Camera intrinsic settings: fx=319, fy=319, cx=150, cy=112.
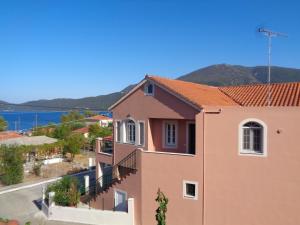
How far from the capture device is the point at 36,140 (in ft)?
145

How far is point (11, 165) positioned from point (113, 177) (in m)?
14.5

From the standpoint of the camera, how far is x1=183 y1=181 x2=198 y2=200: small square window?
61.0ft

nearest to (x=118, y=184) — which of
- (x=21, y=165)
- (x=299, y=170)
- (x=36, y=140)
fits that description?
(x=299, y=170)

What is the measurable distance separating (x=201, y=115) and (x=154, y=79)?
14.7ft

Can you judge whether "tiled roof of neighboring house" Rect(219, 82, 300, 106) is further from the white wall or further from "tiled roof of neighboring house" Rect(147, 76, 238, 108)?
the white wall

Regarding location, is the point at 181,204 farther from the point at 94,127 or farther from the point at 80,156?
the point at 94,127

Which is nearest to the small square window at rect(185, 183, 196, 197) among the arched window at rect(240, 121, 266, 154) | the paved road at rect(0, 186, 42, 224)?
the arched window at rect(240, 121, 266, 154)

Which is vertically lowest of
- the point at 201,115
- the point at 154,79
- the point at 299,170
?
the point at 299,170

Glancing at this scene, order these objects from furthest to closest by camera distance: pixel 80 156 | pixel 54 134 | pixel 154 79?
pixel 54 134, pixel 80 156, pixel 154 79

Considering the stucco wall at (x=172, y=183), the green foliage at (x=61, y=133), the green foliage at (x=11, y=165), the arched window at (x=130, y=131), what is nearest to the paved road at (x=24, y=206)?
the green foliage at (x=11, y=165)

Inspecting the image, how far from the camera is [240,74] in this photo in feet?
472

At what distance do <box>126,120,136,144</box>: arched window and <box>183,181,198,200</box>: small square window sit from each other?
5.95 m

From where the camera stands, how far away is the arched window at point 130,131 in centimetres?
2330

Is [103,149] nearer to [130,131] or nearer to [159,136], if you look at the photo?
[130,131]
